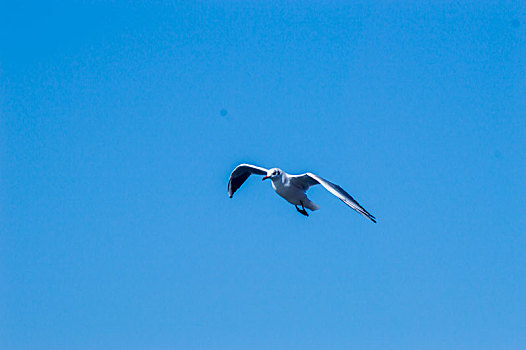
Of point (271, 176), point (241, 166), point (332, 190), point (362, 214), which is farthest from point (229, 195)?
point (362, 214)

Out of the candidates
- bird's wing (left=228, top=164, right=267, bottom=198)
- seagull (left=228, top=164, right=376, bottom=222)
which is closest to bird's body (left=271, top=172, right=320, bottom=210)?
seagull (left=228, top=164, right=376, bottom=222)

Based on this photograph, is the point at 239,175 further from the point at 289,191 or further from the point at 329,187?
the point at 329,187

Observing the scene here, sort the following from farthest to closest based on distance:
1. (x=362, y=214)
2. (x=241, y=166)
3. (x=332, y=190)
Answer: (x=241, y=166), (x=332, y=190), (x=362, y=214)

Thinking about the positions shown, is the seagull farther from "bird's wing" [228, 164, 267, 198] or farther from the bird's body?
"bird's wing" [228, 164, 267, 198]

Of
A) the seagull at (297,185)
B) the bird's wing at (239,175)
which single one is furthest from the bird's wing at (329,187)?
the bird's wing at (239,175)

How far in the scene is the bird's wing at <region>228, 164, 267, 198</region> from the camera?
3344 cm

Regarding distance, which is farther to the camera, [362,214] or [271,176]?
[271,176]

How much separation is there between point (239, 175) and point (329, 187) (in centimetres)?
667

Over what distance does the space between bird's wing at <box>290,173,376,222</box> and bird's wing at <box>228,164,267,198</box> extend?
12.2 ft

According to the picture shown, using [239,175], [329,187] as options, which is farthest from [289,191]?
[239,175]

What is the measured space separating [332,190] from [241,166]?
21.5 feet

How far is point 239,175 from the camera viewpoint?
3400 centimetres

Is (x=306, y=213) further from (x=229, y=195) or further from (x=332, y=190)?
(x=229, y=195)

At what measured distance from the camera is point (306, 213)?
29531 millimetres
